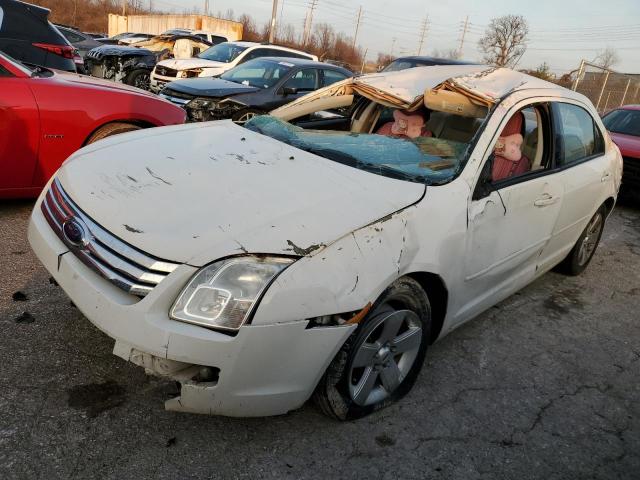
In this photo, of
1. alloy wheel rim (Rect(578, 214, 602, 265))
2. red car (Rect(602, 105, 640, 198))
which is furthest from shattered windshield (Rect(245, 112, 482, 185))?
red car (Rect(602, 105, 640, 198))

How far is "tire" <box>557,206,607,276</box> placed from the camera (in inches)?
170

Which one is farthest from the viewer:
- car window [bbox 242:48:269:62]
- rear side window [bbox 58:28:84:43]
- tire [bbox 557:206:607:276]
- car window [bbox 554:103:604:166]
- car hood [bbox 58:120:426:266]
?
rear side window [bbox 58:28:84:43]

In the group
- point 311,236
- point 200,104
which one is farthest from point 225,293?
point 200,104

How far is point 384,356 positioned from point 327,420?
393 mm

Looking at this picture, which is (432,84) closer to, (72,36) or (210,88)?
(210,88)

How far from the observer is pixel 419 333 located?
253 cm

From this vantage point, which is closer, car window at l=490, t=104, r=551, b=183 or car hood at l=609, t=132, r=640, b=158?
car window at l=490, t=104, r=551, b=183

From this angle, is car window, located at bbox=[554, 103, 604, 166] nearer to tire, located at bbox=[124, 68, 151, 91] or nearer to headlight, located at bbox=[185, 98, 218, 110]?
headlight, located at bbox=[185, 98, 218, 110]

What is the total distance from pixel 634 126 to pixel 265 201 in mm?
8205

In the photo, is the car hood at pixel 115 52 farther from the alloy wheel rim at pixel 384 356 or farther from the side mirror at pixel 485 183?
the alloy wheel rim at pixel 384 356

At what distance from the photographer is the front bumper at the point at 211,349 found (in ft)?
5.98

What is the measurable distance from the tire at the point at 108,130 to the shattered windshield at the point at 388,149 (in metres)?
1.72

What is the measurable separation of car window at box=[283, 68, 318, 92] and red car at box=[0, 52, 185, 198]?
4.27m

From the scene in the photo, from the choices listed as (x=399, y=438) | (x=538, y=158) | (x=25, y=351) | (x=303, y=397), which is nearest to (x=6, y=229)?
(x=25, y=351)
